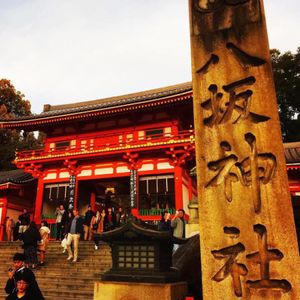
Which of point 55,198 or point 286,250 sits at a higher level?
point 55,198

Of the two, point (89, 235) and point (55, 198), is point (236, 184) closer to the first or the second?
point (89, 235)

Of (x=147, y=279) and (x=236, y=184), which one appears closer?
(x=236, y=184)

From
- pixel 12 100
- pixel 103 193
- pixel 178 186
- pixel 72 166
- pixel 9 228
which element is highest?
pixel 12 100

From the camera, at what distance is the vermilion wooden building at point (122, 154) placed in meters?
16.0

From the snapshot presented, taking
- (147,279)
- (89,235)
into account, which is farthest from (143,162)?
(147,279)

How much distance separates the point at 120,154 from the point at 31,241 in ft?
26.9

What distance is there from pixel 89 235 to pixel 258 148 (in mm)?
10995

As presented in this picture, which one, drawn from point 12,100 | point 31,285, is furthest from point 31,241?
point 12,100

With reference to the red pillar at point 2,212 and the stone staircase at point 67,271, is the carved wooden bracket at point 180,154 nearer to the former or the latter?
the stone staircase at point 67,271

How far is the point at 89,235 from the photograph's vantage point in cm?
1302

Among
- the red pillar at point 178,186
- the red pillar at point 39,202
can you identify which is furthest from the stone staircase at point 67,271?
the red pillar at point 178,186

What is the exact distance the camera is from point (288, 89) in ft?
96.3

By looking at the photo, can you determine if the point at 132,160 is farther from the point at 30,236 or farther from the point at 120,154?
the point at 30,236

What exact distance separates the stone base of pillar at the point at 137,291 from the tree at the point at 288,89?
26.9 metres
